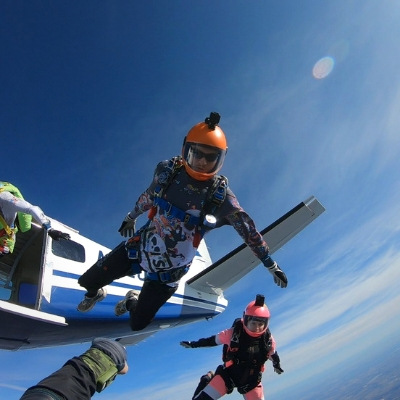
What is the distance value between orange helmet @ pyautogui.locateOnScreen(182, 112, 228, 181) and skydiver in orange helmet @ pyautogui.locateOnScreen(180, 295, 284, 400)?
308 centimetres

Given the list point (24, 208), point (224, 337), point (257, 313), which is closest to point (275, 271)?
point (257, 313)

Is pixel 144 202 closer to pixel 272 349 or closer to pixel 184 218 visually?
pixel 184 218

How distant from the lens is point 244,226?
4305mm

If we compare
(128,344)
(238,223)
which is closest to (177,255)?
(238,223)

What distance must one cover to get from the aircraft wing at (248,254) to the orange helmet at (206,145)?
10.4 ft

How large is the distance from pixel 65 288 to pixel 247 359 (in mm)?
3917

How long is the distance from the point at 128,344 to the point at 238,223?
7.78 meters

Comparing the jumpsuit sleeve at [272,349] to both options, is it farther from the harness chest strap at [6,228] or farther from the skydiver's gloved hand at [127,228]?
the harness chest strap at [6,228]

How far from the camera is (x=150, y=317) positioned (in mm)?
4602

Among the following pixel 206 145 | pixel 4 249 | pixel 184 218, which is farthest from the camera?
pixel 4 249

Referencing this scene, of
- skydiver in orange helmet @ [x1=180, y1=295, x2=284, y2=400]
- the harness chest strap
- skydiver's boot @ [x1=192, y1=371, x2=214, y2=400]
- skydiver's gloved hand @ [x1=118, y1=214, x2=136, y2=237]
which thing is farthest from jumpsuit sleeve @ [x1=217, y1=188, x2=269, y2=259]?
the harness chest strap

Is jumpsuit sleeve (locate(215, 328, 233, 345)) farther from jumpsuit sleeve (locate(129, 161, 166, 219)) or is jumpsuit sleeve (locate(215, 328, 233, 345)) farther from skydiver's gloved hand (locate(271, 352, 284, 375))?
jumpsuit sleeve (locate(129, 161, 166, 219))

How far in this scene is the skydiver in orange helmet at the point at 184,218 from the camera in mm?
4172

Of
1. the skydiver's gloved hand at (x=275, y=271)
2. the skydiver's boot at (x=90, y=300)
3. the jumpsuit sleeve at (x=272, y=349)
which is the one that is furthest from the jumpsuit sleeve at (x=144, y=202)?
the jumpsuit sleeve at (x=272, y=349)
